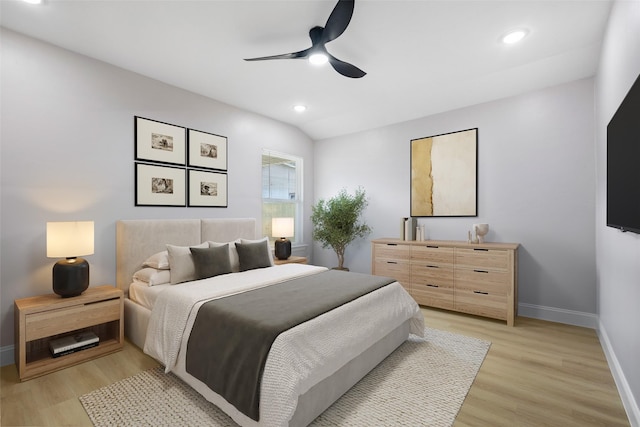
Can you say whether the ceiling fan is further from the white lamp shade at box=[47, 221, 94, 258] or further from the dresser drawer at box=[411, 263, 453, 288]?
the dresser drawer at box=[411, 263, 453, 288]

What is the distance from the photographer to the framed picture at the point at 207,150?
371 cm

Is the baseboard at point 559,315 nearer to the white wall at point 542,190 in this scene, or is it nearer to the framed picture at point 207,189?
the white wall at point 542,190

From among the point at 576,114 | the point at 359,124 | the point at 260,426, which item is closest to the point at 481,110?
the point at 576,114

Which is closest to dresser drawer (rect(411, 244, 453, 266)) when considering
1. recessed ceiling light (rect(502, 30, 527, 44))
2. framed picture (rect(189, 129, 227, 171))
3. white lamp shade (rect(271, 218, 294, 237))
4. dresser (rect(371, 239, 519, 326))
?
dresser (rect(371, 239, 519, 326))

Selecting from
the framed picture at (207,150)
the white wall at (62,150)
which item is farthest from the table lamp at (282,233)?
the white wall at (62,150)

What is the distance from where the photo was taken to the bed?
5.12 feet

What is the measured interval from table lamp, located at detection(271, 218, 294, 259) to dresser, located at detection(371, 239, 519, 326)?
4.38 ft

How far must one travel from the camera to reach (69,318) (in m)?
2.39

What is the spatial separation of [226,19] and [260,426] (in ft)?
9.24

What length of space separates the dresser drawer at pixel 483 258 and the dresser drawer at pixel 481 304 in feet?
1.08

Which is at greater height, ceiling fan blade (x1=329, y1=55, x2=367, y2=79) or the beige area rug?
ceiling fan blade (x1=329, y1=55, x2=367, y2=79)

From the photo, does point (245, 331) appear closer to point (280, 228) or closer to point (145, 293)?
point (145, 293)

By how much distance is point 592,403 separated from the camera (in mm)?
1921

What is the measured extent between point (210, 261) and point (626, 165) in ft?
10.3
